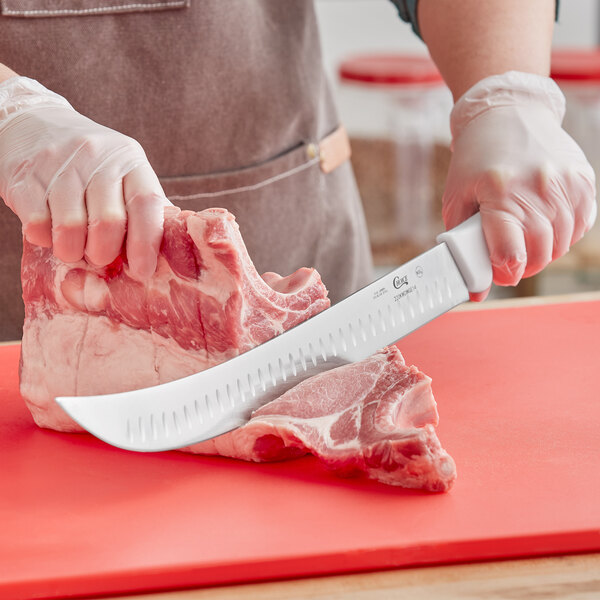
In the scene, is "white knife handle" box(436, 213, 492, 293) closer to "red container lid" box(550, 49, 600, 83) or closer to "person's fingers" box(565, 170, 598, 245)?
"person's fingers" box(565, 170, 598, 245)

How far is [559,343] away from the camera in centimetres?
220

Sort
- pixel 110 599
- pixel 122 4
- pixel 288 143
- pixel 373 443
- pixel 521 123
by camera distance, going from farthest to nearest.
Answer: pixel 288 143 < pixel 122 4 < pixel 521 123 < pixel 373 443 < pixel 110 599

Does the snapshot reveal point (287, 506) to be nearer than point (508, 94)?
Yes

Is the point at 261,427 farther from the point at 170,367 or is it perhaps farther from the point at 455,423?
the point at 455,423

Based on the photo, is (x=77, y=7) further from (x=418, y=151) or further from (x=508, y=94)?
(x=418, y=151)

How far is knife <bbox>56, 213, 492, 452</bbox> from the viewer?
161 centimetres

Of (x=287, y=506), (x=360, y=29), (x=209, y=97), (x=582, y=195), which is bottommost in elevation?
(x=360, y=29)

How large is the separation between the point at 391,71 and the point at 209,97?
370 centimetres

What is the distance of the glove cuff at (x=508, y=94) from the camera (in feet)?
7.06

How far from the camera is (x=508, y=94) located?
7.07 feet

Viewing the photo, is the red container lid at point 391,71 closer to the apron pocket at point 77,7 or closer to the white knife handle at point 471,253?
the apron pocket at point 77,7

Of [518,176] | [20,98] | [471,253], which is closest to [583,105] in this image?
[518,176]

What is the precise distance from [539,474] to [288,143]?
1379mm

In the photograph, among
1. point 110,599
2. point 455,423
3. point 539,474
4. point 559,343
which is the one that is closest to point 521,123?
point 559,343
